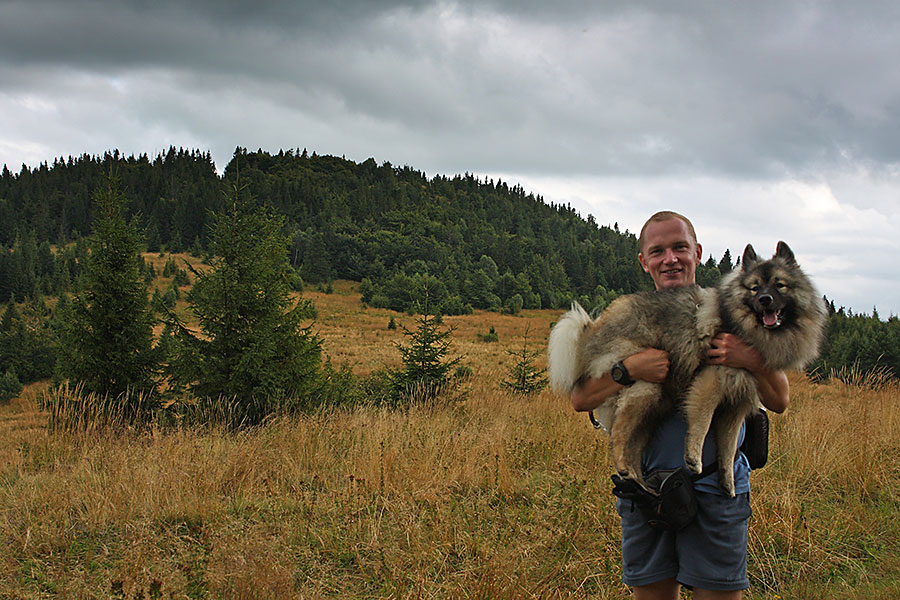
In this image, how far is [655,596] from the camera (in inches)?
92.9

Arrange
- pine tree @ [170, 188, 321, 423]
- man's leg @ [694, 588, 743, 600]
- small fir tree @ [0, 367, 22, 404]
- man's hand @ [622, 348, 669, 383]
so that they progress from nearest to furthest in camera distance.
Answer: man's leg @ [694, 588, 743, 600] → man's hand @ [622, 348, 669, 383] → pine tree @ [170, 188, 321, 423] → small fir tree @ [0, 367, 22, 404]

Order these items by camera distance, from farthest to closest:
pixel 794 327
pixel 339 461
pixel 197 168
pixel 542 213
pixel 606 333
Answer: pixel 542 213 < pixel 197 168 < pixel 339 461 < pixel 606 333 < pixel 794 327

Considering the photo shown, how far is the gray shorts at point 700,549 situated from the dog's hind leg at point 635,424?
9.7 inches

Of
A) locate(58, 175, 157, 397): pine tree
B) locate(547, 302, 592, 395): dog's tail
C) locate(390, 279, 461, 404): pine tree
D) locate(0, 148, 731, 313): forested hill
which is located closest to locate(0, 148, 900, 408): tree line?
locate(0, 148, 731, 313): forested hill

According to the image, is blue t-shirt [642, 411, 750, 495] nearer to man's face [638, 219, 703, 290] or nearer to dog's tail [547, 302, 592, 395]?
dog's tail [547, 302, 592, 395]

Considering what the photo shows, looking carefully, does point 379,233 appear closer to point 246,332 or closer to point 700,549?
point 246,332

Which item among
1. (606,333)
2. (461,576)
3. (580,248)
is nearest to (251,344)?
(461,576)

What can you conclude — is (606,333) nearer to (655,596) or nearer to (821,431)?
(655,596)

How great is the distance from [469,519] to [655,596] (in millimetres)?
2515

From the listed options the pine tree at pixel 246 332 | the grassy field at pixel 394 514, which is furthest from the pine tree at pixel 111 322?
the grassy field at pixel 394 514

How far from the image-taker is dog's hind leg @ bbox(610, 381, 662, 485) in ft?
8.57

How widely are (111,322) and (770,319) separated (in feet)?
38.1

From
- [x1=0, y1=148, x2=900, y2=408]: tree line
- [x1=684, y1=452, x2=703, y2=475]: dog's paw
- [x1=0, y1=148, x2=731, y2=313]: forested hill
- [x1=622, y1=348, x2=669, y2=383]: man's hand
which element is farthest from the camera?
[x1=0, y1=148, x2=731, y2=313]: forested hill

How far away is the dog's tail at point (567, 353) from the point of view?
2.94 meters
